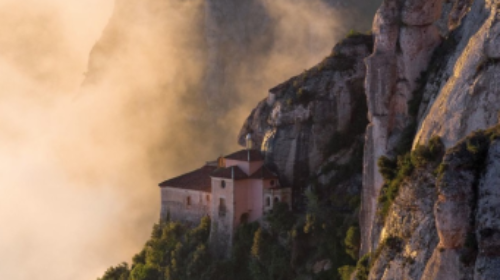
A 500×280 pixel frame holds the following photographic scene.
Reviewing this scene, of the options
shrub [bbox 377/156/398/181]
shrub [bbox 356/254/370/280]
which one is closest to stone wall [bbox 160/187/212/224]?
shrub [bbox 356/254/370/280]

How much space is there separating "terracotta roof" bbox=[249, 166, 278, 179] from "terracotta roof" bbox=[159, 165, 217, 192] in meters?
3.26

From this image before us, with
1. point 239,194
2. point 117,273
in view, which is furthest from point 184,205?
point 117,273

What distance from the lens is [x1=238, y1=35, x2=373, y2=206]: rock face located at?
168ft

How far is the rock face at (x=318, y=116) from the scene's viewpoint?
168 ft

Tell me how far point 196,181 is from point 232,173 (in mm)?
4355

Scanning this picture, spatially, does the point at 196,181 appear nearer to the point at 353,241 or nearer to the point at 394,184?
the point at 353,241

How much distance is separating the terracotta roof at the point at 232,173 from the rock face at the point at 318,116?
5.50 feet

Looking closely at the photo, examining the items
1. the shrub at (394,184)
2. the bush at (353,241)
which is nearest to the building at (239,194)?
the bush at (353,241)

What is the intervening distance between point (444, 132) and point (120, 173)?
79.4 m

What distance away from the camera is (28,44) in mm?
135625

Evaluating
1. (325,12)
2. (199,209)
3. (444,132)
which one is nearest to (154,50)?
(325,12)

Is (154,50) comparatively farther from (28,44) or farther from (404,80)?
(404,80)

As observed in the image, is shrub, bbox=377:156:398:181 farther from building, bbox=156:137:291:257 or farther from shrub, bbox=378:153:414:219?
building, bbox=156:137:291:257

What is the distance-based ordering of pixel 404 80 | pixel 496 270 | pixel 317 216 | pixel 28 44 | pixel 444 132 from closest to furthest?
pixel 496 270 → pixel 444 132 → pixel 404 80 → pixel 317 216 → pixel 28 44
